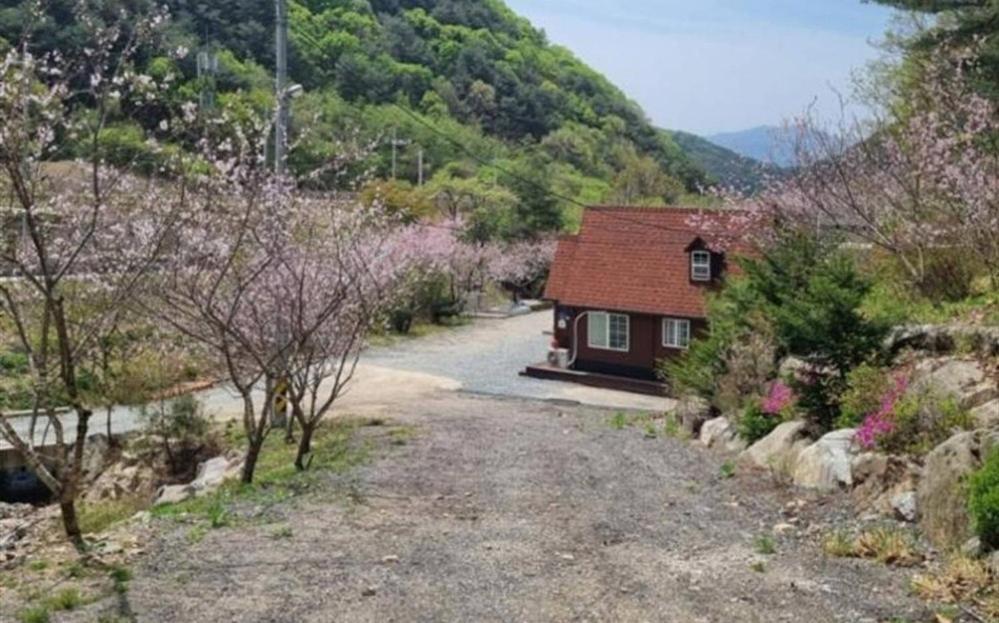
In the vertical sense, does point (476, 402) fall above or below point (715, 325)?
below

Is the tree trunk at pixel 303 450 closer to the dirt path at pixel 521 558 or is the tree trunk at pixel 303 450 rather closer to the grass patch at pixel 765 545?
the dirt path at pixel 521 558

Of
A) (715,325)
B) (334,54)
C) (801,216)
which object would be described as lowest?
(715,325)

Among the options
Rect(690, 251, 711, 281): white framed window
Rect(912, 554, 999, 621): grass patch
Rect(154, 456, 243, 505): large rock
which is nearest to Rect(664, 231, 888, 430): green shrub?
Rect(912, 554, 999, 621): grass patch

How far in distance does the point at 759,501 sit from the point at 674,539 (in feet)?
6.11

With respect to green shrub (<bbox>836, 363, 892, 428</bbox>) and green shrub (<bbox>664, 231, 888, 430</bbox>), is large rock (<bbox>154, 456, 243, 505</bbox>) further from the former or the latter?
green shrub (<bbox>836, 363, 892, 428</bbox>)

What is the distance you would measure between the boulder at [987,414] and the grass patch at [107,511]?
964 centimetres

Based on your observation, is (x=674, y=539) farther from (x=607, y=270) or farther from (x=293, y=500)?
(x=607, y=270)

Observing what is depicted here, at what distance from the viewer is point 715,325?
16031 mm

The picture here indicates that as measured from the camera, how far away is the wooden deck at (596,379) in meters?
25.2

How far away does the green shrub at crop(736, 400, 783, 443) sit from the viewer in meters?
12.2

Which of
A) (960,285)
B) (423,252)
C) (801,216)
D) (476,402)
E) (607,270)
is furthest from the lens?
(423,252)

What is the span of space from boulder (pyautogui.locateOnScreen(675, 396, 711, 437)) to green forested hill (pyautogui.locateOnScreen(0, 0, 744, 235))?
2178cm

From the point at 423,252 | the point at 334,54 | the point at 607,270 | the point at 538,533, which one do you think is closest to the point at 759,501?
the point at 538,533

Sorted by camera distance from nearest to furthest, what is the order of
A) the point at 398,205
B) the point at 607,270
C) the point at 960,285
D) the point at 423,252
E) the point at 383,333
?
the point at 960,285 < the point at 607,270 < the point at 383,333 < the point at 423,252 < the point at 398,205
